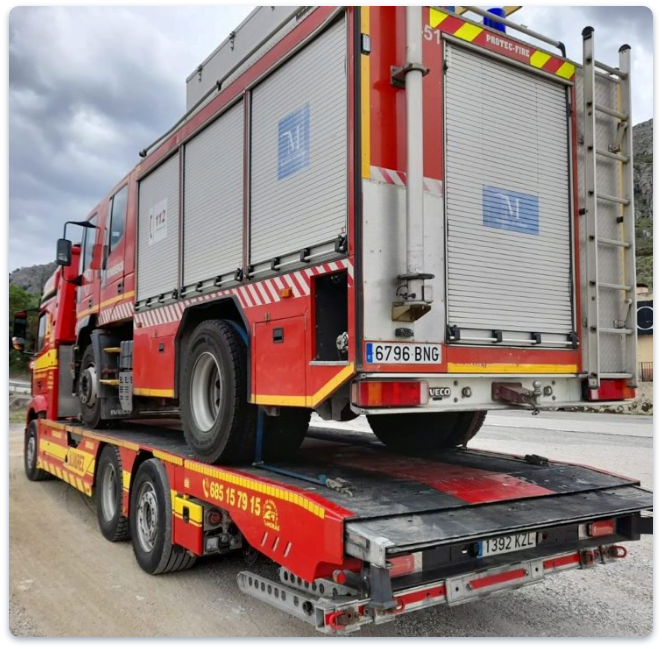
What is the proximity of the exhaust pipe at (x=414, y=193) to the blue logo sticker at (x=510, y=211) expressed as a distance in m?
0.71

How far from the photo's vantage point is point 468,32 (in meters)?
4.15

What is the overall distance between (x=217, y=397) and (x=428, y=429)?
210 centimetres

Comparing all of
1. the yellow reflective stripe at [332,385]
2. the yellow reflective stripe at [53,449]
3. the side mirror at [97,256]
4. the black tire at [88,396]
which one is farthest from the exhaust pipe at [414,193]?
the yellow reflective stripe at [53,449]

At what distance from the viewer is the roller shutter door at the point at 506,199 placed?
4039 millimetres

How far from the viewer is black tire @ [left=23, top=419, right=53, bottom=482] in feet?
32.6

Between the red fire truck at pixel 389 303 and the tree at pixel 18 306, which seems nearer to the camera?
the red fire truck at pixel 389 303

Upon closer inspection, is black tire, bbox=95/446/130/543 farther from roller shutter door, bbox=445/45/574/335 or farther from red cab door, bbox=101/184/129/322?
roller shutter door, bbox=445/45/574/335

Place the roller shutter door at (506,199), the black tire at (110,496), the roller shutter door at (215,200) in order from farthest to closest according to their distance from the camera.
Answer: the black tire at (110,496)
the roller shutter door at (215,200)
the roller shutter door at (506,199)

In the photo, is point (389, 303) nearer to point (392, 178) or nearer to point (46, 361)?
point (392, 178)

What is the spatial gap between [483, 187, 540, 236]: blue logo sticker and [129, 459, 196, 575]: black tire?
336 centimetres

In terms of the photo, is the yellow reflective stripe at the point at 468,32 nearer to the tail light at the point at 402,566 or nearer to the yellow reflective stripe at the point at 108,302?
the tail light at the point at 402,566

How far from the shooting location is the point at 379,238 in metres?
3.62

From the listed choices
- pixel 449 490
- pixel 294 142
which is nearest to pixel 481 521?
pixel 449 490

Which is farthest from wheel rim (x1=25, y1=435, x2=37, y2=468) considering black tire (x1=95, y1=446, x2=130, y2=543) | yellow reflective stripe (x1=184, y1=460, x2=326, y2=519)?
yellow reflective stripe (x1=184, y1=460, x2=326, y2=519)
